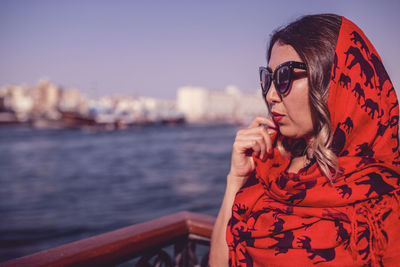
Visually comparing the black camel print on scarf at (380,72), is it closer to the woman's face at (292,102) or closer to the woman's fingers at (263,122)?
the woman's face at (292,102)

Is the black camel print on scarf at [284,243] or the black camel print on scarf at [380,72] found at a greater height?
the black camel print on scarf at [380,72]

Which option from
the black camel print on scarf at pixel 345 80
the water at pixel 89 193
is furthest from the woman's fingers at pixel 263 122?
the water at pixel 89 193

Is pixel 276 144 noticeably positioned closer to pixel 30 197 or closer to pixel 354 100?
pixel 354 100

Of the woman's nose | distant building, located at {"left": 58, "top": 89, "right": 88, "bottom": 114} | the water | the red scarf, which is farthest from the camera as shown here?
distant building, located at {"left": 58, "top": 89, "right": 88, "bottom": 114}

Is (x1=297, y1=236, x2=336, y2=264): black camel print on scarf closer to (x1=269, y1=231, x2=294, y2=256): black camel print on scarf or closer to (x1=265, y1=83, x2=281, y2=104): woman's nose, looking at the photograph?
(x1=269, y1=231, x2=294, y2=256): black camel print on scarf

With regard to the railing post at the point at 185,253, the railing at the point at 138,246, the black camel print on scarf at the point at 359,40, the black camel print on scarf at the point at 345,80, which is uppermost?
the black camel print on scarf at the point at 359,40

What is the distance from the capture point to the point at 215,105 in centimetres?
8875

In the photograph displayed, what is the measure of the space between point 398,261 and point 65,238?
→ 6.38 m

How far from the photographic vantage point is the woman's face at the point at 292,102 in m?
0.83

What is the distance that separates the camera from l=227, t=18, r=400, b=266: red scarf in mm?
748

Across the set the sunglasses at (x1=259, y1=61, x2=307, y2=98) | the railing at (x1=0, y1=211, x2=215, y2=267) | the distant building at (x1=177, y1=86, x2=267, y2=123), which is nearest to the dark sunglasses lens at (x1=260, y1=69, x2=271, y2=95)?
the sunglasses at (x1=259, y1=61, x2=307, y2=98)

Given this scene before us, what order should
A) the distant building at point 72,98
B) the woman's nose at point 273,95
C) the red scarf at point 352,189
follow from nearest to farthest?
the red scarf at point 352,189, the woman's nose at point 273,95, the distant building at point 72,98

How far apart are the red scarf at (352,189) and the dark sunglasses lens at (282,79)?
111 mm

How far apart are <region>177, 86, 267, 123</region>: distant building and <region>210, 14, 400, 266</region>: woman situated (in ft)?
258
